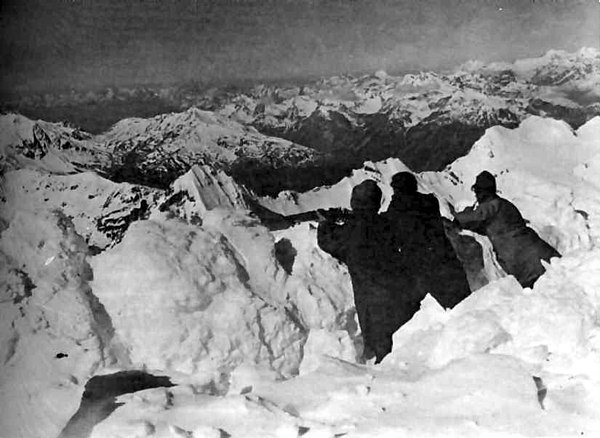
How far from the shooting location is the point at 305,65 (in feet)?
11.0

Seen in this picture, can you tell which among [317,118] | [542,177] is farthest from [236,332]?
[542,177]

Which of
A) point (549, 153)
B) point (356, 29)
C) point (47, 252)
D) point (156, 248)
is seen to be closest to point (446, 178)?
point (549, 153)

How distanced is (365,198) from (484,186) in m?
0.51

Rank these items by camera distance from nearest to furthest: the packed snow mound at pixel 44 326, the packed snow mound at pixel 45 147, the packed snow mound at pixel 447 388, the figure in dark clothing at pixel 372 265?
the packed snow mound at pixel 447 388 < the packed snow mound at pixel 44 326 < the packed snow mound at pixel 45 147 < the figure in dark clothing at pixel 372 265

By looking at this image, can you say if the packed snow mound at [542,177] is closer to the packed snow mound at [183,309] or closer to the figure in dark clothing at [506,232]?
the figure in dark clothing at [506,232]

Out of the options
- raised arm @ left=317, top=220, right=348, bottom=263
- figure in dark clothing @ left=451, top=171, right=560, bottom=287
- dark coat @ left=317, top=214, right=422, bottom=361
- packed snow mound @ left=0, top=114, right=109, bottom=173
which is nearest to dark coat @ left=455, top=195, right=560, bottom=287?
figure in dark clothing @ left=451, top=171, right=560, bottom=287

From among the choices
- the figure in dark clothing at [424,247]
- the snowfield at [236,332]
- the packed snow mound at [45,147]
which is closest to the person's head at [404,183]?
the figure in dark clothing at [424,247]

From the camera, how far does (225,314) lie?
3033mm

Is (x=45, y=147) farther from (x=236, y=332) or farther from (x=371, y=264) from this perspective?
(x=371, y=264)

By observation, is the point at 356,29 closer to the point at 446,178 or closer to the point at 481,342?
the point at 446,178

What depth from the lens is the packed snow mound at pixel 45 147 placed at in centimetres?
310

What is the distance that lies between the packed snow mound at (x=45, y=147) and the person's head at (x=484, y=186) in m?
1.48

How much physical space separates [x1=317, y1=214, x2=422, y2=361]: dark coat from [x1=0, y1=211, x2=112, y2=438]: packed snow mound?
0.92 metres

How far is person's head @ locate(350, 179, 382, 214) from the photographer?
3.32 meters
